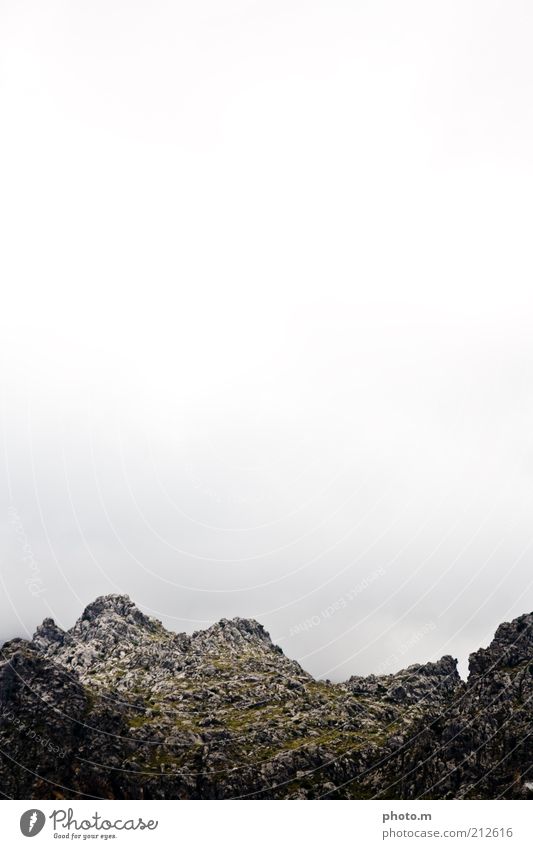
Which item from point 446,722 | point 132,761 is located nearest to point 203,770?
point 132,761

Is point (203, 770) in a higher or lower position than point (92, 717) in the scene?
lower

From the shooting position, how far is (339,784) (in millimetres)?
198125
